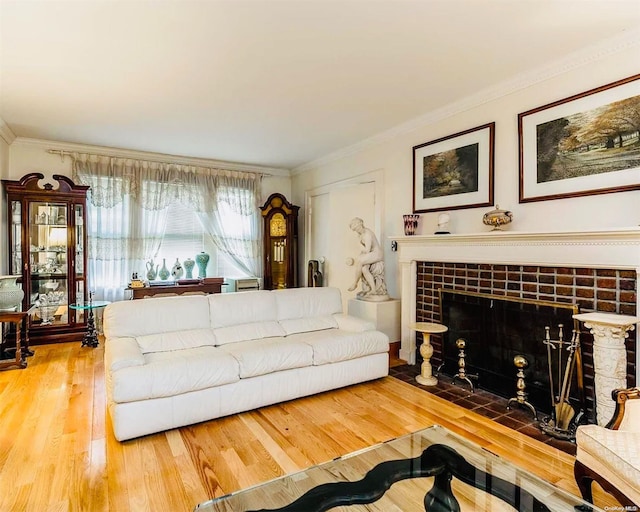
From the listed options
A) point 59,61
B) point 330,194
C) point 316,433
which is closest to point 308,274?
point 330,194

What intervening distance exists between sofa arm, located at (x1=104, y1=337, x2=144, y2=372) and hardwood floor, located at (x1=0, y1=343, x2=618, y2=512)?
0.47 m

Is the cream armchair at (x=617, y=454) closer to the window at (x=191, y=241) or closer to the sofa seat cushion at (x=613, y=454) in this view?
the sofa seat cushion at (x=613, y=454)

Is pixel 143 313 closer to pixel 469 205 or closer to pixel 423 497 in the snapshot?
pixel 423 497

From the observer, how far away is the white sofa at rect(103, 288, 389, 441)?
239 cm

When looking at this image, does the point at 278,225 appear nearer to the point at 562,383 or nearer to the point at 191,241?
the point at 191,241

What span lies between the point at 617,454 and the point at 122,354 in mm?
2727

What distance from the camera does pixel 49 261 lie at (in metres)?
4.68

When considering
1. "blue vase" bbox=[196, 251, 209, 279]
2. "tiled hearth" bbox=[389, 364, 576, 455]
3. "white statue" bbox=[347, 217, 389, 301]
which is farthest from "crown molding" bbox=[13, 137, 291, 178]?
"tiled hearth" bbox=[389, 364, 576, 455]

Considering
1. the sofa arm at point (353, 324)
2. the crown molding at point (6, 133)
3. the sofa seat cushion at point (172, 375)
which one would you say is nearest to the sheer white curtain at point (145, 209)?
the crown molding at point (6, 133)

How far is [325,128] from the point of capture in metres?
4.32

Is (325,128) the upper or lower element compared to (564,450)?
upper

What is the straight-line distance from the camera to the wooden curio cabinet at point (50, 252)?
4.48 meters

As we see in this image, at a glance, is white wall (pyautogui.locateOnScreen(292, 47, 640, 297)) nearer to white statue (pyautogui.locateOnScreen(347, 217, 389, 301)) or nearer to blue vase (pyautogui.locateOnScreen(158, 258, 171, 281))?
white statue (pyautogui.locateOnScreen(347, 217, 389, 301))

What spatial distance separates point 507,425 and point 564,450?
1.22 ft
